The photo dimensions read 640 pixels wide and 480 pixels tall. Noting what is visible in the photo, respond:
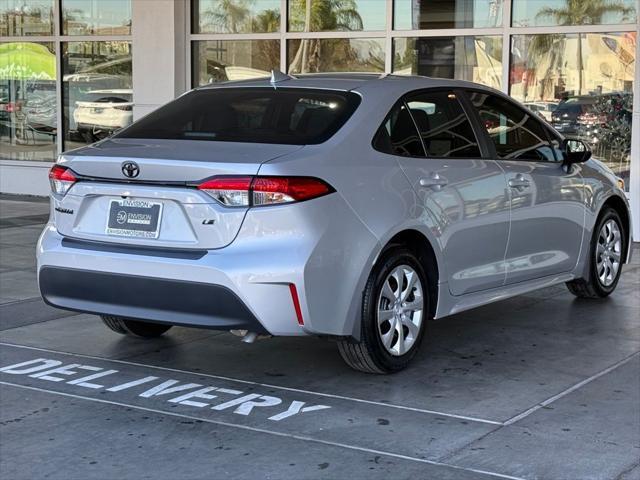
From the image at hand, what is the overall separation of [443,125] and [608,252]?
92.5 inches

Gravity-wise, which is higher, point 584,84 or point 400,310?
point 584,84

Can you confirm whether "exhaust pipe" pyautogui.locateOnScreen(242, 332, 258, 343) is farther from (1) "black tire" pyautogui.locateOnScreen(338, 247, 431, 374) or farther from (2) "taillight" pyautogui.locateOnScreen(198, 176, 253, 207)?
(2) "taillight" pyautogui.locateOnScreen(198, 176, 253, 207)

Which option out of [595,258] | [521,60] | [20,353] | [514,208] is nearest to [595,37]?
[521,60]

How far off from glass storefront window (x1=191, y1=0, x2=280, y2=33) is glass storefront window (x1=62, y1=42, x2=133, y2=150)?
4.14ft

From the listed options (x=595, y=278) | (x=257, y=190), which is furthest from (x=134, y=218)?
(x=595, y=278)

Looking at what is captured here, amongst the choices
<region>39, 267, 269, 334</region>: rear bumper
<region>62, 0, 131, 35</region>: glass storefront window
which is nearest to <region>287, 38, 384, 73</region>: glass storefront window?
<region>62, 0, 131, 35</region>: glass storefront window

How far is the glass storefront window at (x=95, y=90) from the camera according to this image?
15273mm

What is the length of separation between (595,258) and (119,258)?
388cm

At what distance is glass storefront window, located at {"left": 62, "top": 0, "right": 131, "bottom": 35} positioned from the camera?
15141 millimetres

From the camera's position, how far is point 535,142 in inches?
282

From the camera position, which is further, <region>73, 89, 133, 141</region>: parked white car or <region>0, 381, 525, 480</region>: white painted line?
<region>73, 89, 133, 141</region>: parked white car

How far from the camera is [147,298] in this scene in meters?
5.39

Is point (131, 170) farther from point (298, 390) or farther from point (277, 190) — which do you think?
point (298, 390)

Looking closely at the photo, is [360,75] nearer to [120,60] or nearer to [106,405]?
[106,405]
